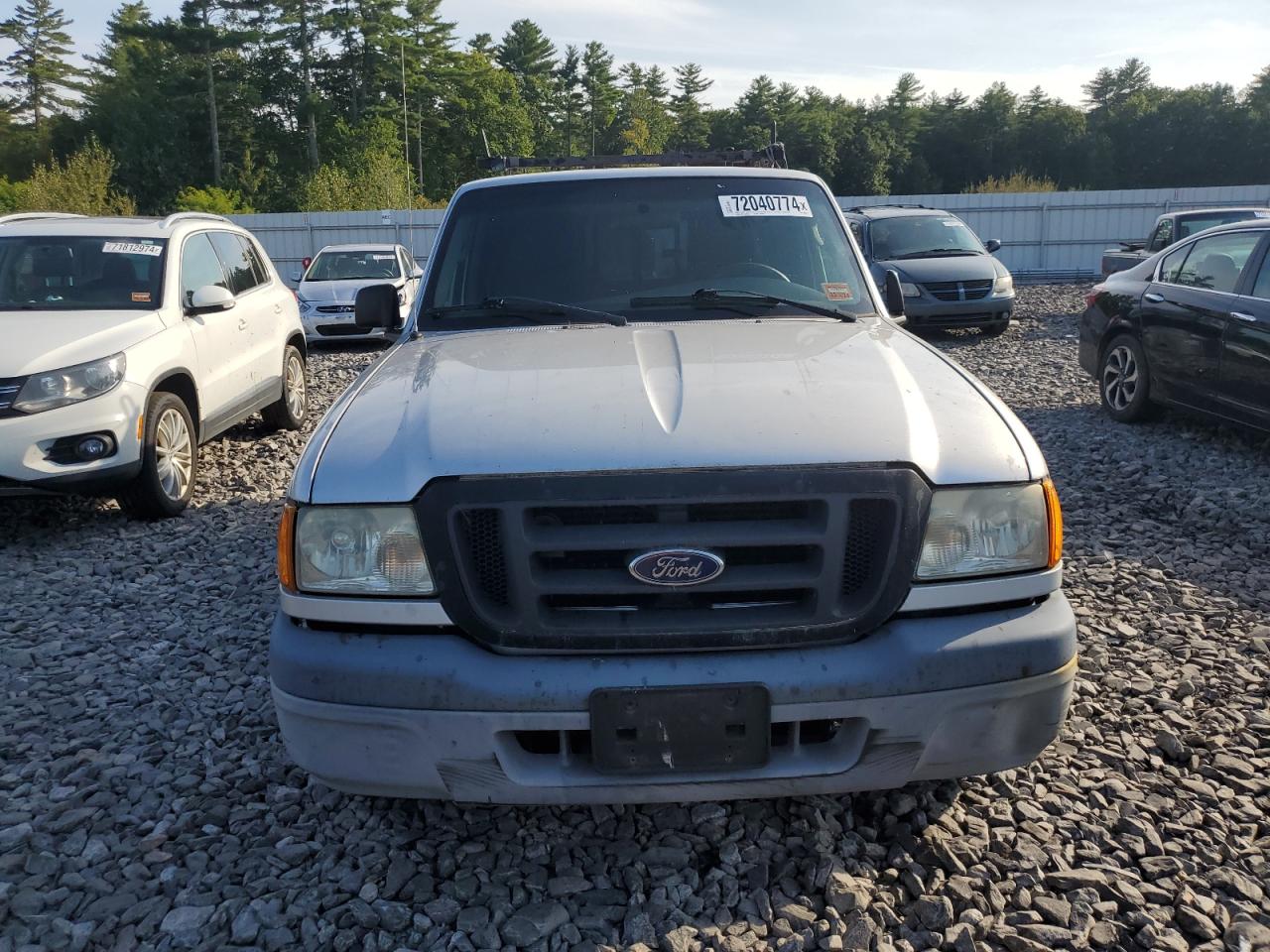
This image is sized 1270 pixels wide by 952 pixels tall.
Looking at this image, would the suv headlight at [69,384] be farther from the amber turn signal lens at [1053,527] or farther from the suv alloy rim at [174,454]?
the amber turn signal lens at [1053,527]

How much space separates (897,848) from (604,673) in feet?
3.59

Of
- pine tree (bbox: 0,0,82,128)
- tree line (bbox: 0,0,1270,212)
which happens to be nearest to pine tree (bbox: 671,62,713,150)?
tree line (bbox: 0,0,1270,212)

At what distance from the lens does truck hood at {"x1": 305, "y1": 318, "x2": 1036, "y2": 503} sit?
2322 millimetres

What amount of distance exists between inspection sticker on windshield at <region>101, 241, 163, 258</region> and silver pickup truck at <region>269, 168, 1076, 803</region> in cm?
521

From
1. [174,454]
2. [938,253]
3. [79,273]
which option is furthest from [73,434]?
[938,253]

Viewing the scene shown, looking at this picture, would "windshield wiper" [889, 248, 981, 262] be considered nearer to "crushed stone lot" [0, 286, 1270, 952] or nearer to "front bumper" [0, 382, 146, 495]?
"crushed stone lot" [0, 286, 1270, 952]

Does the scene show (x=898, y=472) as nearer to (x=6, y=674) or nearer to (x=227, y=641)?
(x=227, y=641)

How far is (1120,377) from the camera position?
8539mm

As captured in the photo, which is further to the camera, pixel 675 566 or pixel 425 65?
pixel 425 65

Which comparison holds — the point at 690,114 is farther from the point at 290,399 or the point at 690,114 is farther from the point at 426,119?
the point at 290,399

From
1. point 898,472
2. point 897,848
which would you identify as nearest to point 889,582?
point 898,472

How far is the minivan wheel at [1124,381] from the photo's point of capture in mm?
8250

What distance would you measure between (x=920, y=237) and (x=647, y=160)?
867 cm

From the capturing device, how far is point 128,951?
2434 millimetres
